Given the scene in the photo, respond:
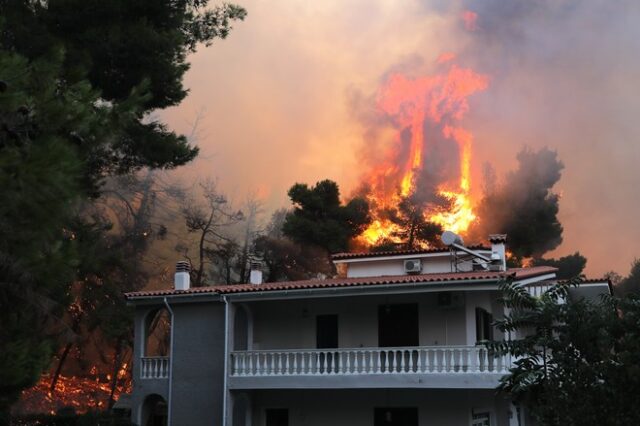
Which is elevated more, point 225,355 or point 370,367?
point 225,355

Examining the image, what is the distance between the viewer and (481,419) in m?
20.8

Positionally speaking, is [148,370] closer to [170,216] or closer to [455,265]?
[455,265]

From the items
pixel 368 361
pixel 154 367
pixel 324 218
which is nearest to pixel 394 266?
pixel 368 361

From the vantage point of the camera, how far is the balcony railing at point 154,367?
74.5 ft

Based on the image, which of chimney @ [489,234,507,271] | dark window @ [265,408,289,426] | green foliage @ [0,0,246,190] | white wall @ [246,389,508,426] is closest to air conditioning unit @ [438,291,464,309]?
chimney @ [489,234,507,271]

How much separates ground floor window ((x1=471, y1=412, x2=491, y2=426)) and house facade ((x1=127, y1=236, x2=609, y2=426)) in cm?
3

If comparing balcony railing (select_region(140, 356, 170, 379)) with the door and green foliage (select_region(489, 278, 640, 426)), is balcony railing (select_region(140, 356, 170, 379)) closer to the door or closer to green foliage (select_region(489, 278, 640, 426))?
the door

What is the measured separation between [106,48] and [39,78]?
951 centimetres

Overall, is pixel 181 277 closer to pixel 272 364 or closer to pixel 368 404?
pixel 272 364

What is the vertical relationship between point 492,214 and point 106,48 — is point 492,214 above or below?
above

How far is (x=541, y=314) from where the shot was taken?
920 centimetres

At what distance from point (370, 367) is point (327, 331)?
114 inches

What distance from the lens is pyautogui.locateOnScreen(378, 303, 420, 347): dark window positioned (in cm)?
2131

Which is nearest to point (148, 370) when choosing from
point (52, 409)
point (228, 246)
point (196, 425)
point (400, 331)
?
point (196, 425)
